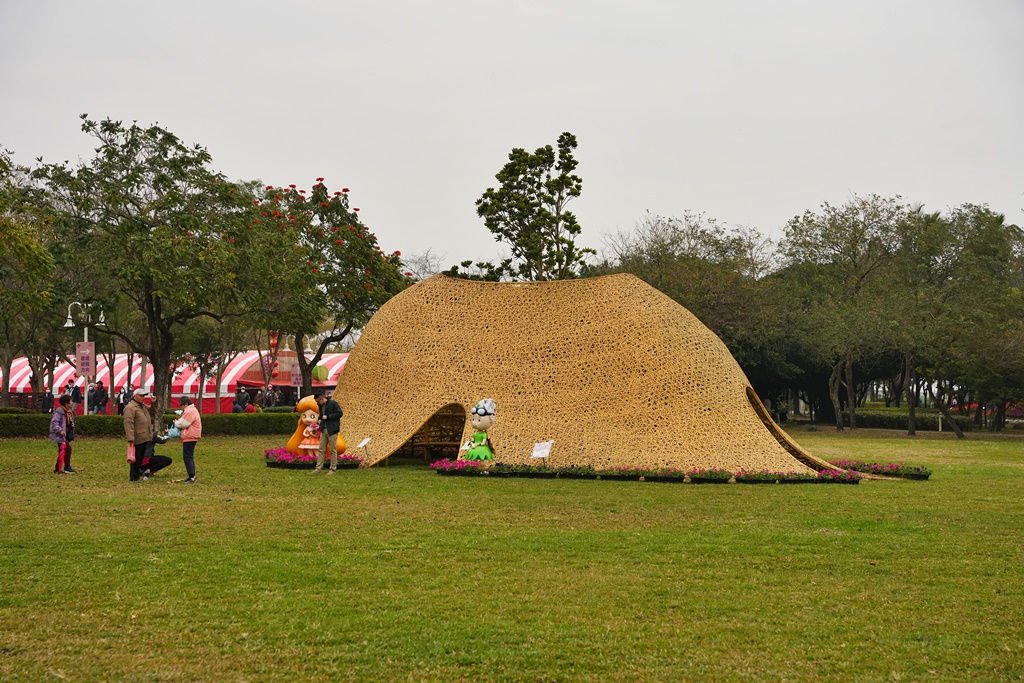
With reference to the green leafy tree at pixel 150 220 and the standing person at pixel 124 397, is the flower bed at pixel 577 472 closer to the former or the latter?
the green leafy tree at pixel 150 220

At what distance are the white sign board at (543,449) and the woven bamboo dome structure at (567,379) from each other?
0.37 ft

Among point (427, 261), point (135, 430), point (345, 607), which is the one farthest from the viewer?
point (427, 261)

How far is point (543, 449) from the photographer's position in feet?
63.2

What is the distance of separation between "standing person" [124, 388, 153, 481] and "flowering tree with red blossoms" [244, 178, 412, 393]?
12.7 meters

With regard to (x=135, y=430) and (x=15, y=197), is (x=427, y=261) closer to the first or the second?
(x=15, y=197)

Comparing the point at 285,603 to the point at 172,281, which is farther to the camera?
the point at 172,281

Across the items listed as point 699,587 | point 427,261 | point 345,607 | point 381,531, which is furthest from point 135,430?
point 427,261

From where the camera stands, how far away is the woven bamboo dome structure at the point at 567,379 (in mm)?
18797

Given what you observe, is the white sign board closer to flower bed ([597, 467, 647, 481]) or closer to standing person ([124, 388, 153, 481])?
flower bed ([597, 467, 647, 481])

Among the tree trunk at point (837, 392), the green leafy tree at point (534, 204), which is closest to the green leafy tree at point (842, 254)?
the tree trunk at point (837, 392)

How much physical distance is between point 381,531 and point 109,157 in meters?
19.6

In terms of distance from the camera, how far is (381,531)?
11.5 m

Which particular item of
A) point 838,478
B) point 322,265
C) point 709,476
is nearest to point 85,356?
point 322,265

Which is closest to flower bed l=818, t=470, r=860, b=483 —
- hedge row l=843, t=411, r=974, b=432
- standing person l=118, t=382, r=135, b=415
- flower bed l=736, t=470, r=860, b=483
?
flower bed l=736, t=470, r=860, b=483
